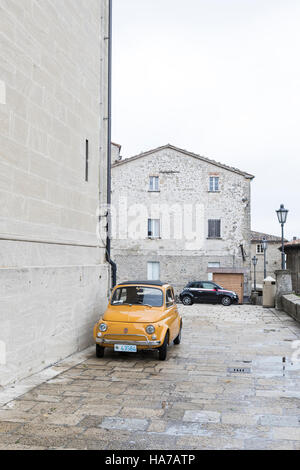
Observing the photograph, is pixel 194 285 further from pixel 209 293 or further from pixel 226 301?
pixel 226 301

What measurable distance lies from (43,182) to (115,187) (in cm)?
2607

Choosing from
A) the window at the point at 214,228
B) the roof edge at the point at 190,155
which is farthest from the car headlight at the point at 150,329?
Result: the roof edge at the point at 190,155

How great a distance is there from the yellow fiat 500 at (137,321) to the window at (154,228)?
23.3 metres

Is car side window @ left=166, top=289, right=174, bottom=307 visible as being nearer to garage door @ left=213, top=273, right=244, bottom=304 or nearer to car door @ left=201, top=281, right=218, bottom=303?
car door @ left=201, top=281, right=218, bottom=303

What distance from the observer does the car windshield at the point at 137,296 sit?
31.9 feet

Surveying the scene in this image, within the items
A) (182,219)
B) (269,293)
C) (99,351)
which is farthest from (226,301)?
(99,351)

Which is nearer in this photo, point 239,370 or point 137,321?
point 239,370

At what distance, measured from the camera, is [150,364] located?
862cm

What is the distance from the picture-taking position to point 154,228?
3362cm

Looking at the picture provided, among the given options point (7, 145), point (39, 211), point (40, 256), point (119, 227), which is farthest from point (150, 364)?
point (119, 227)

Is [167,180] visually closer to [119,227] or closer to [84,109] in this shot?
[119,227]

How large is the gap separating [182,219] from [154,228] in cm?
220

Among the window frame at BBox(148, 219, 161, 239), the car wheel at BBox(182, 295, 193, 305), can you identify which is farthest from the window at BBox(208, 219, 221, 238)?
the car wheel at BBox(182, 295, 193, 305)
